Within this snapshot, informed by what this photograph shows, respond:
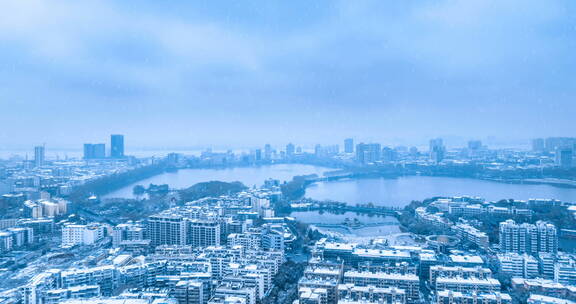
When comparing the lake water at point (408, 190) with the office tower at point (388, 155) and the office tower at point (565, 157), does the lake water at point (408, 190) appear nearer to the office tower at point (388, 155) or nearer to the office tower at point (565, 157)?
the office tower at point (565, 157)

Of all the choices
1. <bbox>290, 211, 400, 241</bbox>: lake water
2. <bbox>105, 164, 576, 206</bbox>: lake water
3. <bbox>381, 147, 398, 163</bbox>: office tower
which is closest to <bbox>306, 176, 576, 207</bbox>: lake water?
<bbox>105, 164, 576, 206</bbox>: lake water

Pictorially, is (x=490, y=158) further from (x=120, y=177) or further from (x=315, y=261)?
(x=315, y=261)

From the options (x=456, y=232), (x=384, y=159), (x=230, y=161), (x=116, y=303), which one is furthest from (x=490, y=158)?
(x=116, y=303)

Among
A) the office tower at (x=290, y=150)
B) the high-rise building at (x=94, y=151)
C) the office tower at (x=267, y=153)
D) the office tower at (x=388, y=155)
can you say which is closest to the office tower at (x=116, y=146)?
the high-rise building at (x=94, y=151)

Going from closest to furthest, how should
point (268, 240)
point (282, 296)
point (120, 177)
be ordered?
1. point (282, 296)
2. point (268, 240)
3. point (120, 177)

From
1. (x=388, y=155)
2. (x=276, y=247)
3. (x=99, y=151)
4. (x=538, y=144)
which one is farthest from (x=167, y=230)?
(x=538, y=144)

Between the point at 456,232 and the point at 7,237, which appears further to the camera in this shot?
the point at 456,232

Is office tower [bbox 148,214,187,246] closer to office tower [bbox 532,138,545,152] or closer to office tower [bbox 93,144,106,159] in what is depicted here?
office tower [bbox 93,144,106,159]

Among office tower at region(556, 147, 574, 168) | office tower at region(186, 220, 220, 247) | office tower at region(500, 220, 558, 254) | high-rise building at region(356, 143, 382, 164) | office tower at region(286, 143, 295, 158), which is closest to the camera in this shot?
office tower at region(500, 220, 558, 254)
